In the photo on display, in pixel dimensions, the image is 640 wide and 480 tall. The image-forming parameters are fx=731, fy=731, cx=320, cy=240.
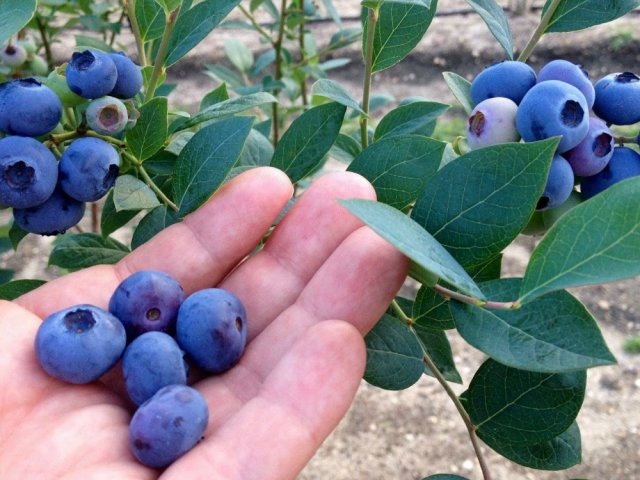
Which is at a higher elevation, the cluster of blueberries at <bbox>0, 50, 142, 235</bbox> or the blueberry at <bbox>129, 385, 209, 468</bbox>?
the cluster of blueberries at <bbox>0, 50, 142, 235</bbox>

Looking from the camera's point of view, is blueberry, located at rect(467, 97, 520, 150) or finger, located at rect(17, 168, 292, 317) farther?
finger, located at rect(17, 168, 292, 317)

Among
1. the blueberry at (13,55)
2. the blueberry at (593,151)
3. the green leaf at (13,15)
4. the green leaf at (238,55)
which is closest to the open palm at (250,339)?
the blueberry at (593,151)

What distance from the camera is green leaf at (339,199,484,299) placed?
23.5 inches

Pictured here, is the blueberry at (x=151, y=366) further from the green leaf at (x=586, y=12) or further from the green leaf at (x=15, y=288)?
the green leaf at (x=586, y=12)

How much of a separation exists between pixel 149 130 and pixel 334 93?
0.25 m

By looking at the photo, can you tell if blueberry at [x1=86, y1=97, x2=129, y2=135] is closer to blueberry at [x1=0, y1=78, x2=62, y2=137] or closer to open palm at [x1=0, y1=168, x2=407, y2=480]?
A: blueberry at [x1=0, y1=78, x2=62, y2=137]

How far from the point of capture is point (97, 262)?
3.92 ft

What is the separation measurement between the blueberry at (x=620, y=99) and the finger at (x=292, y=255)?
1.09 feet

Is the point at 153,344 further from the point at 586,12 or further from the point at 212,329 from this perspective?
the point at 586,12

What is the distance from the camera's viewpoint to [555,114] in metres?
0.73

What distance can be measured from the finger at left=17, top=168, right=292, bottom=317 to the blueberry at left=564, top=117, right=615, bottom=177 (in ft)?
1.26

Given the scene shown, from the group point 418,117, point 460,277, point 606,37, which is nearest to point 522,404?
point 460,277

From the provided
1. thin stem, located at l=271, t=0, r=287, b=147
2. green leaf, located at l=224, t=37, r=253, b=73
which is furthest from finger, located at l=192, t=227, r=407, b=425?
green leaf, located at l=224, t=37, r=253, b=73

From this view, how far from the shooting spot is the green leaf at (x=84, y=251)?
1.16 metres
